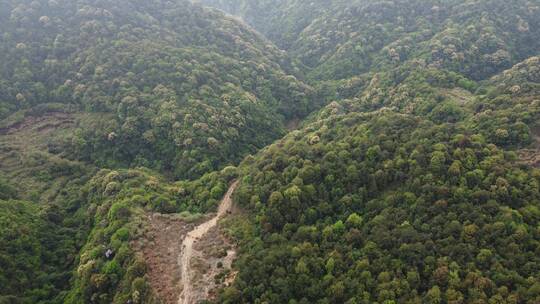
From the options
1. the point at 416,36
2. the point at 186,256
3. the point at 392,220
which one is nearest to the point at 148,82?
the point at 186,256

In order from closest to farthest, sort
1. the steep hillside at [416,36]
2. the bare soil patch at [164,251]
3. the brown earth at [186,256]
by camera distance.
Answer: the brown earth at [186,256] < the bare soil patch at [164,251] < the steep hillside at [416,36]

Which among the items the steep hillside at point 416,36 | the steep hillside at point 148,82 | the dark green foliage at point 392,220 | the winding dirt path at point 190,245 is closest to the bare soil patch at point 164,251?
the winding dirt path at point 190,245

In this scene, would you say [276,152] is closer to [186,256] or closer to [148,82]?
[186,256]

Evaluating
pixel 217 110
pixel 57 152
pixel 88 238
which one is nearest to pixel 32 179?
pixel 57 152

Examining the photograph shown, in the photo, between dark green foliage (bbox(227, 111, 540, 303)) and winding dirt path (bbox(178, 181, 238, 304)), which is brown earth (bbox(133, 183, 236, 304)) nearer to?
winding dirt path (bbox(178, 181, 238, 304))

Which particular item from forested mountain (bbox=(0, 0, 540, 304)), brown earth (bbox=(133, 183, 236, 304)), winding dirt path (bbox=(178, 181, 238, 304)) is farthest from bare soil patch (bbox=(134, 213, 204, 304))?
winding dirt path (bbox=(178, 181, 238, 304))

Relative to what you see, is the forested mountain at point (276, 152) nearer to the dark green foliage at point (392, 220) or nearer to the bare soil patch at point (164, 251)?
the dark green foliage at point (392, 220)
